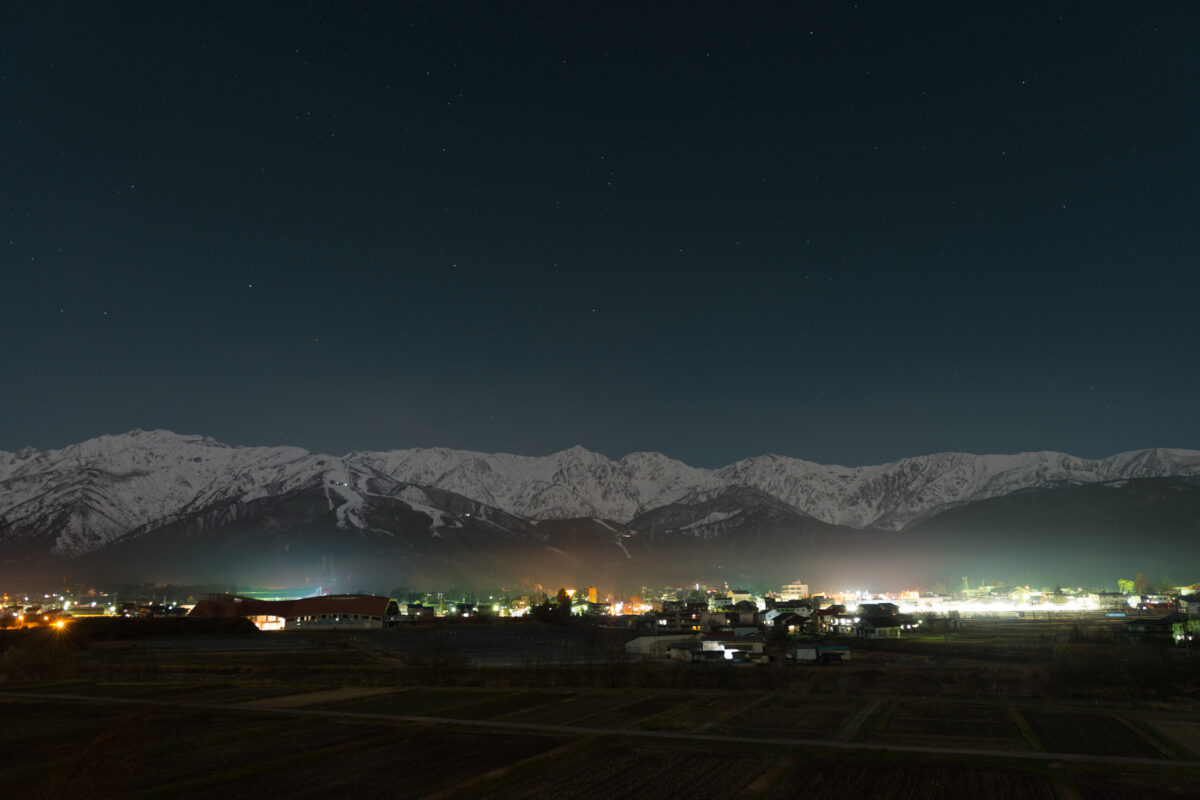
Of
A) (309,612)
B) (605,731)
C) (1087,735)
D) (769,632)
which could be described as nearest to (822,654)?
(1087,735)

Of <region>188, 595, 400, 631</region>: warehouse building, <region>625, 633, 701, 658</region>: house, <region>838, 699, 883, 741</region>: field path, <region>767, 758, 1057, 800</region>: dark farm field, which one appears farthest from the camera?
<region>188, 595, 400, 631</region>: warehouse building

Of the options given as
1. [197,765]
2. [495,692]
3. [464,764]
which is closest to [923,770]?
[464,764]

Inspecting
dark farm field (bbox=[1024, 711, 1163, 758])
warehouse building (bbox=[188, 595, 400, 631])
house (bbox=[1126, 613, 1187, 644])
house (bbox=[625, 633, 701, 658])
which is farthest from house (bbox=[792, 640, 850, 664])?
warehouse building (bbox=[188, 595, 400, 631])

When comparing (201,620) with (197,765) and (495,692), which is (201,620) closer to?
(495,692)

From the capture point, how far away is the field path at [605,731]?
99.0 feet

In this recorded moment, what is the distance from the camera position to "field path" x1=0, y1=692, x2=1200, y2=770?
30.2 metres

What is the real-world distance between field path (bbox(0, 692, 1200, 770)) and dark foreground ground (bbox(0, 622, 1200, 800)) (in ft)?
0.53

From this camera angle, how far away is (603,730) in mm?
36719

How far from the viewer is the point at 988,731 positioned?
118 feet

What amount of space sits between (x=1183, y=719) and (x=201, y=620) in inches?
5250

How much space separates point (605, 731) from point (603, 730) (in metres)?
0.33

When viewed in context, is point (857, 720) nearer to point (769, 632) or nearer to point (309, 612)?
point (769, 632)

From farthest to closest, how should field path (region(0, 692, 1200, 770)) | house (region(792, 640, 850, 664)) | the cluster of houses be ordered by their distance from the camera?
the cluster of houses, house (region(792, 640, 850, 664)), field path (region(0, 692, 1200, 770))

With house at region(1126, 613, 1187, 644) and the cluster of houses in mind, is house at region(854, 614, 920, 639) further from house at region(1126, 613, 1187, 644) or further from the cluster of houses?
house at region(1126, 613, 1187, 644)
